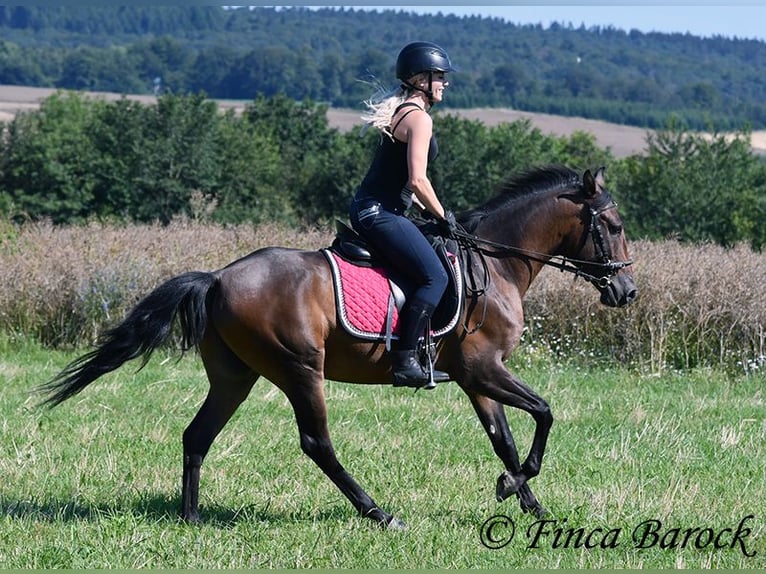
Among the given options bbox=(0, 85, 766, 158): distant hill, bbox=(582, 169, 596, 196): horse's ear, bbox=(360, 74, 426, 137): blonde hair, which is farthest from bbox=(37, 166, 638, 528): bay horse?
bbox=(0, 85, 766, 158): distant hill

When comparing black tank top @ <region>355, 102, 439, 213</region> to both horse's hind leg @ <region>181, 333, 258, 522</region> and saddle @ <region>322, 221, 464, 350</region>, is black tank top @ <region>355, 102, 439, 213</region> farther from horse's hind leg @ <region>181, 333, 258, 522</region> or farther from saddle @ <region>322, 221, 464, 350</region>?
horse's hind leg @ <region>181, 333, 258, 522</region>

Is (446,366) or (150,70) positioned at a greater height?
(446,366)

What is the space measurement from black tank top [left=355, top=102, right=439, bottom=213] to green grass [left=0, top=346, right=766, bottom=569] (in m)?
1.88

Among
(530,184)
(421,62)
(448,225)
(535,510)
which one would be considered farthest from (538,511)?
(421,62)

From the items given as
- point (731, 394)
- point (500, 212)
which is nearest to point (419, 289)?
point (500, 212)

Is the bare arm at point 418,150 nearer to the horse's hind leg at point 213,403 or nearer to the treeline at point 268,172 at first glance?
the horse's hind leg at point 213,403

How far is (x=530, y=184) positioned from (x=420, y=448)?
2.26m

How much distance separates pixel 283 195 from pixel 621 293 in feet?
139

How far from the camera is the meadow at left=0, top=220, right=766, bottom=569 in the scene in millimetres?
5996

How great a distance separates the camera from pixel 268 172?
5053cm

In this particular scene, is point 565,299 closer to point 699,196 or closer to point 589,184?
point 589,184

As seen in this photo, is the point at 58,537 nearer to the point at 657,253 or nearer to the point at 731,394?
the point at 731,394

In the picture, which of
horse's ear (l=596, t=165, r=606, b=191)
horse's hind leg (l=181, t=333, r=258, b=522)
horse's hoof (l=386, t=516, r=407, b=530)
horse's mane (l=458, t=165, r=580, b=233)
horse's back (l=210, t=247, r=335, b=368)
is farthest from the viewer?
horse's mane (l=458, t=165, r=580, b=233)

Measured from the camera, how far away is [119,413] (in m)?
9.74
